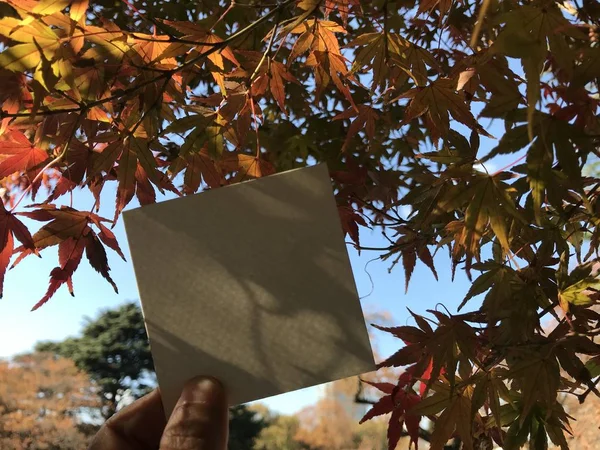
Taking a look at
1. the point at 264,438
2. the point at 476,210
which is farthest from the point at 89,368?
the point at 476,210

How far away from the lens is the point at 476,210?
0.46 m

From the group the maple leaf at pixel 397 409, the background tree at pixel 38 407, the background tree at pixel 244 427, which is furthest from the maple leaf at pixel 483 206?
the background tree at pixel 244 427

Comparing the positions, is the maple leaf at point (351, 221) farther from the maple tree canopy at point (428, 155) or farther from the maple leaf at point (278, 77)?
the maple leaf at point (278, 77)

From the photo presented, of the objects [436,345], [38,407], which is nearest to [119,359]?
[38,407]

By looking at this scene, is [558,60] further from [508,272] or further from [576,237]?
[576,237]

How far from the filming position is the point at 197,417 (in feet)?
1.54

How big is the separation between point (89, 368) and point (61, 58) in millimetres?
3289

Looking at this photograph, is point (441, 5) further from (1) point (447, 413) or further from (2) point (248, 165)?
(1) point (447, 413)

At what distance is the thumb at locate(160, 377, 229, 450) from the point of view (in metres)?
0.47

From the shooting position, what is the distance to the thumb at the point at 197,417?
1.54ft

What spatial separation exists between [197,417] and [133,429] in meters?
0.23

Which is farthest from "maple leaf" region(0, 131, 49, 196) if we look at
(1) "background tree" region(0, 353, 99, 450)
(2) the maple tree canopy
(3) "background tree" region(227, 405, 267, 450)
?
(3) "background tree" region(227, 405, 267, 450)

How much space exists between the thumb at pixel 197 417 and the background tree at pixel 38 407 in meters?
2.49

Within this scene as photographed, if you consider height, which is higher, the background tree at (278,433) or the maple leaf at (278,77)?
the maple leaf at (278,77)
